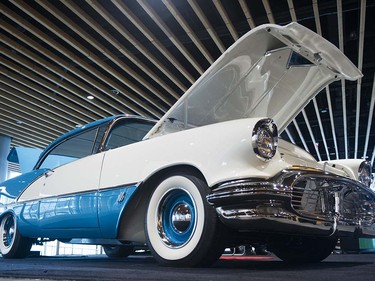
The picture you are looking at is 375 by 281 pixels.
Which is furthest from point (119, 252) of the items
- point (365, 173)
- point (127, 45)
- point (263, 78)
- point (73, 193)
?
point (127, 45)

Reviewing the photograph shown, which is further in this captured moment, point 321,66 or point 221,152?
point 321,66

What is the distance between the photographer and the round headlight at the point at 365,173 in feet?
9.45

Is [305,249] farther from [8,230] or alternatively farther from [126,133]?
[8,230]

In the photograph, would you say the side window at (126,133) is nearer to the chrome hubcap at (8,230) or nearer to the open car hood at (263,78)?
the open car hood at (263,78)

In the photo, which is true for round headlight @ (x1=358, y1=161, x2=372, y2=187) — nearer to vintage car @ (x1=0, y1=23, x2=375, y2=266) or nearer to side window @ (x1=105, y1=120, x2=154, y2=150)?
vintage car @ (x1=0, y1=23, x2=375, y2=266)

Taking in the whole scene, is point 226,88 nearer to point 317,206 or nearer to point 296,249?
point 317,206

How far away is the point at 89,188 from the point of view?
8.92 ft

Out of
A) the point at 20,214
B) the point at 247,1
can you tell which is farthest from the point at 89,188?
the point at 247,1

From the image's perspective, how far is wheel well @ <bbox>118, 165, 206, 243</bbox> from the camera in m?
2.38

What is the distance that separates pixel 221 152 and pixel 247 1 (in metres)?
4.47

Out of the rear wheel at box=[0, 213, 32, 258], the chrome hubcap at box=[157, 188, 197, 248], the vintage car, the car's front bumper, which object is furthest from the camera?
the rear wheel at box=[0, 213, 32, 258]

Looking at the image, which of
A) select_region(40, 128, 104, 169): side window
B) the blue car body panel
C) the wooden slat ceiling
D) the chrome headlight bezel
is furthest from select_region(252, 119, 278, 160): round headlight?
the wooden slat ceiling


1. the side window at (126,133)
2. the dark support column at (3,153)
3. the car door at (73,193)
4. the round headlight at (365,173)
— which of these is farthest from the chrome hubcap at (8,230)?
the dark support column at (3,153)

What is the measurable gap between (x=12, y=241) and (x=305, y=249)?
2.55 metres
